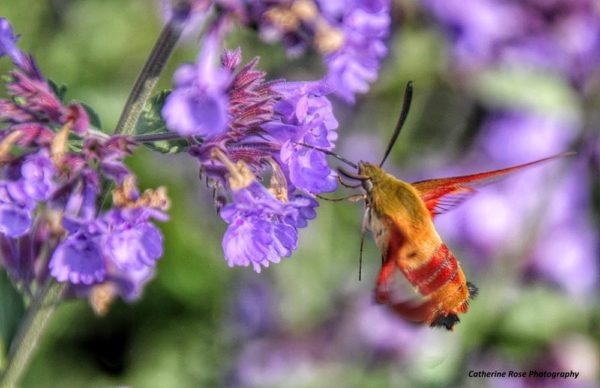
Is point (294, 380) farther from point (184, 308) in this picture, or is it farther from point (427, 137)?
point (427, 137)

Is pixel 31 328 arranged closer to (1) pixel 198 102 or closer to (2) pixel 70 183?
(2) pixel 70 183

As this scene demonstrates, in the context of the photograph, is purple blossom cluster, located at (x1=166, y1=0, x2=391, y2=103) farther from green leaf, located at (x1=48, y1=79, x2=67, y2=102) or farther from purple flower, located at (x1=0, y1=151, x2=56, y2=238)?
purple flower, located at (x1=0, y1=151, x2=56, y2=238)

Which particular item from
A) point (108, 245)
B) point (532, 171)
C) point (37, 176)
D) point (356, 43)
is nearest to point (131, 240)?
point (108, 245)

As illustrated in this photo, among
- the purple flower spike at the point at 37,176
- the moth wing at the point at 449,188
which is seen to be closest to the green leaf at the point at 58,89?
the purple flower spike at the point at 37,176

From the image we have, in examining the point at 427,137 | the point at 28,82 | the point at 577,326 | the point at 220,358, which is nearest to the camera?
the point at 28,82

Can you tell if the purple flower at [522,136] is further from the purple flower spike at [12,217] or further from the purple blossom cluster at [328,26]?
the purple flower spike at [12,217]

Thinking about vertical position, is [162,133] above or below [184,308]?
above

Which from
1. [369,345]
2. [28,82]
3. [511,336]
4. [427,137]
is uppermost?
[427,137]

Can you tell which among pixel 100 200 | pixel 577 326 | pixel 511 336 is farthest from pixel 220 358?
pixel 100 200
